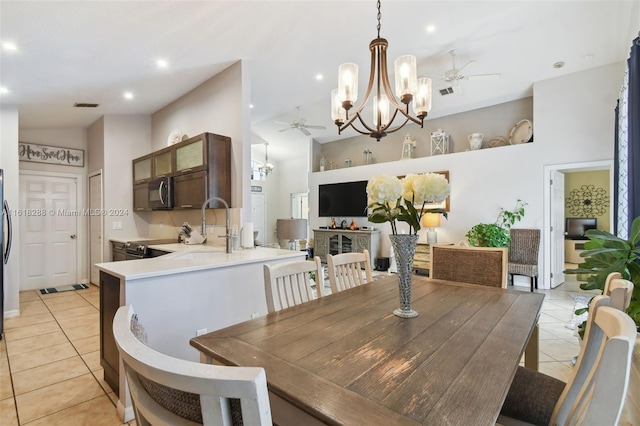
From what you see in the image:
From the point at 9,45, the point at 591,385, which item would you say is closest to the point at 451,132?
the point at 591,385

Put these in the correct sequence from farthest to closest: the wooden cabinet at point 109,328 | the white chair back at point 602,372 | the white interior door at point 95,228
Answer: the white interior door at point 95,228 → the wooden cabinet at point 109,328 → the white chair back at point 602,372

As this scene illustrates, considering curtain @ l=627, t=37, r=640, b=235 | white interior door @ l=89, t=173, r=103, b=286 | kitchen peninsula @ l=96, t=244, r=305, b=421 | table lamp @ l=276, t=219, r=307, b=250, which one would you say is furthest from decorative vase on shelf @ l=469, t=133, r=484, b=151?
white interior door @ l=89, t=173, r=103, b=286

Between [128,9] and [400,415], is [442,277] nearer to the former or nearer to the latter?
[400,415]

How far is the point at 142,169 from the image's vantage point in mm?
4789

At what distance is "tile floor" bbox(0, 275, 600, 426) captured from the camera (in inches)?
73.3

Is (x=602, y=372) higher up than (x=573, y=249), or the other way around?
(x=602, y=372)

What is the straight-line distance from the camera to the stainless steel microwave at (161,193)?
4043 mm

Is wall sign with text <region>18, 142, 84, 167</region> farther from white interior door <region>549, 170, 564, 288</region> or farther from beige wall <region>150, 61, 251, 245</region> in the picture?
white interior door <region>549, 170, 564, 288</region>

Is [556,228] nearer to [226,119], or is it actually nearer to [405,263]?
[405,263]

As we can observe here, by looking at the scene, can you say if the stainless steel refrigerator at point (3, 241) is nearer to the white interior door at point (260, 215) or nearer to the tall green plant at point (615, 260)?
the tall green plant at point (615, 260)

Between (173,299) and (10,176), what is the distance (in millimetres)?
3349

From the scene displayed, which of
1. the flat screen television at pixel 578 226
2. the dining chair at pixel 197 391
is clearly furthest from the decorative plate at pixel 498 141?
the dining chair at pixel 197 391

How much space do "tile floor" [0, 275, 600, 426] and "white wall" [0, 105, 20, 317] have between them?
0.24 m

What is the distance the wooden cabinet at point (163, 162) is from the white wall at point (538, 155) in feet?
15.2
